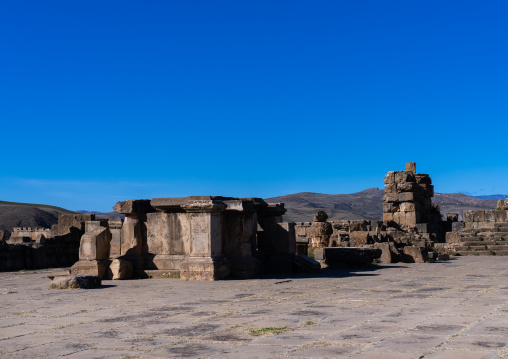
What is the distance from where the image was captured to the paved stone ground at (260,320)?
4.84 metres

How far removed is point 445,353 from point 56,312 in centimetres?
442

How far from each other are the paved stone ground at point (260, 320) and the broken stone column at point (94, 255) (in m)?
1.20

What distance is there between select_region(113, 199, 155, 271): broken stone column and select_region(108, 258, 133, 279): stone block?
0.37 metres

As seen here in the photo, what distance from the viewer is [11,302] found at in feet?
26.9

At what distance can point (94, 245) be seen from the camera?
11.4 metres

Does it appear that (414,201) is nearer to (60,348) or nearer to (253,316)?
(253,316)

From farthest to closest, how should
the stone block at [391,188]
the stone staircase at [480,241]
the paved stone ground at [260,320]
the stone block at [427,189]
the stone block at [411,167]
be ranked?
the stone block at [411,167] → the stone block at [427,189] → the stone block at [391,188] → the stone staircase at [480,241] → the paved stone ground at [260,320]

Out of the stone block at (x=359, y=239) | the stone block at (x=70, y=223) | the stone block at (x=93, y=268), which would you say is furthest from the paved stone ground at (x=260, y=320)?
the stone block at (x=70, y=223)

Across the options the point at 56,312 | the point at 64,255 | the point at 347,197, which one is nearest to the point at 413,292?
the point at 56,312

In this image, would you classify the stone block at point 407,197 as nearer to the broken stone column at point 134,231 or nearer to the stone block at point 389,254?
the stone block at point 389,254

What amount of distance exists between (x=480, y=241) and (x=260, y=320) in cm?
1798

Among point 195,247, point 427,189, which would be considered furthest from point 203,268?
point 427,189

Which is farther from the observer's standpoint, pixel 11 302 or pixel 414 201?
pixel 414 201

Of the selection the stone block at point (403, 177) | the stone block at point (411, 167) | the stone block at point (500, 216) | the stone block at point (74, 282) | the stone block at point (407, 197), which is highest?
the stone block at point (411, 167)
